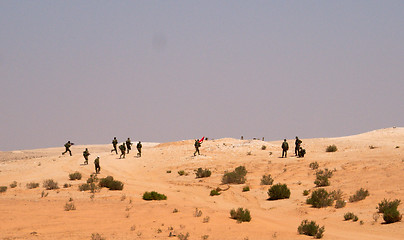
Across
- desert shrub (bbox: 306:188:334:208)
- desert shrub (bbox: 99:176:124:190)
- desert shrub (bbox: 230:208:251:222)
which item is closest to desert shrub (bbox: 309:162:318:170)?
desert shrub (bbox: 306:188:334:208)

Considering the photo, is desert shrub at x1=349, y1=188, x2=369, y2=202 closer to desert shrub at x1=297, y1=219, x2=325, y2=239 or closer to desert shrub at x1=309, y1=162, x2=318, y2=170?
desert shrub at x1=297, y1=219, x2=325, y2=239

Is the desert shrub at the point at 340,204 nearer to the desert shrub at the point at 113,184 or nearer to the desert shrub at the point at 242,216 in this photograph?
the desert shrub at the point at 242,216

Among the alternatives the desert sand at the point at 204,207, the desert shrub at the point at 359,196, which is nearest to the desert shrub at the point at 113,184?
the desert sand at the point at 204,207

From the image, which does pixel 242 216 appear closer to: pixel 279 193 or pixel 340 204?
pixel 340 204

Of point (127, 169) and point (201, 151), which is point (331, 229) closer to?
point (127, 169)

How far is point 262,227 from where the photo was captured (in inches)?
535

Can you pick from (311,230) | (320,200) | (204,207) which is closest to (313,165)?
(320,200)

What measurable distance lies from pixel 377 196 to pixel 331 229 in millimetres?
5443

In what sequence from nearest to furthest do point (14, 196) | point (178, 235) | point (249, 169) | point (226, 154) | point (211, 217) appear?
point (178, 235), point (211, 217), point (14, 196), point (249, 169), point (226, 154)

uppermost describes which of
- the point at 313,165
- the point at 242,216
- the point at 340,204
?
the point at 313,165

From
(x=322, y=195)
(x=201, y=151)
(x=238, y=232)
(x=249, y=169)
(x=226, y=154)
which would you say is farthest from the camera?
(x=201, y=151)

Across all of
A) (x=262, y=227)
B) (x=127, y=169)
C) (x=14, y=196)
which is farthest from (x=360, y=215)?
(x=127, y=169)

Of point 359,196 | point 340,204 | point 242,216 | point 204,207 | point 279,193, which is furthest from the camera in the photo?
point 279,193

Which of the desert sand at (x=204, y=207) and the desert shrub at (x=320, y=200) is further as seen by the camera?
the desert shrub at (x=320, y=200)
